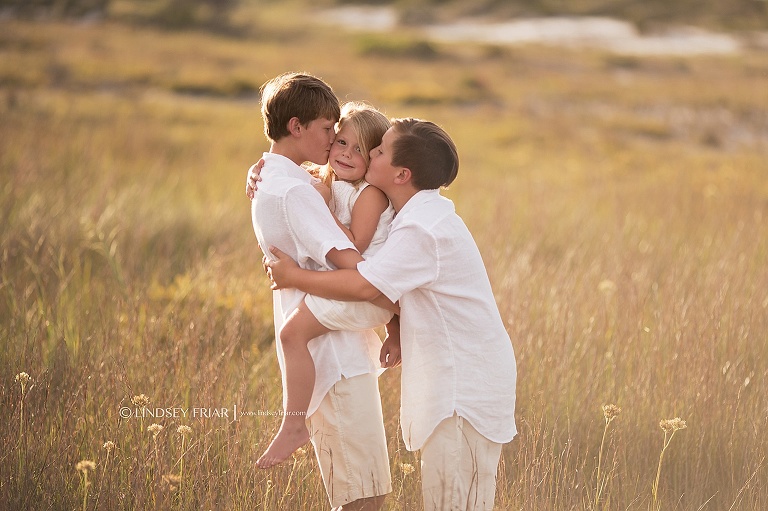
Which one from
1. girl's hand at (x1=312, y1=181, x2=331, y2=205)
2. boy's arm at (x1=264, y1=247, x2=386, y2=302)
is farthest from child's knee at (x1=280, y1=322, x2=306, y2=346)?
girl's hand at (x1=312, y1=181, x2=331, y2=205)

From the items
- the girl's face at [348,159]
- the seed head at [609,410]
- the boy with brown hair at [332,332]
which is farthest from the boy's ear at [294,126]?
the seed head at [609,410]

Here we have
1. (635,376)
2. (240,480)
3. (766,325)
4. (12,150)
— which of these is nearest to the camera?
(240,480)

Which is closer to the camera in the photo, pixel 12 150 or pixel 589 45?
pixel 12 150

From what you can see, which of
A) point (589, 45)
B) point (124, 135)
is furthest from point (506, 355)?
point (589, 45)

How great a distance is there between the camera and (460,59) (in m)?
38.4

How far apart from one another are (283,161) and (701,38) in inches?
2577

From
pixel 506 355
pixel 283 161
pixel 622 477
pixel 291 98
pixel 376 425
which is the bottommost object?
pixel 622 477

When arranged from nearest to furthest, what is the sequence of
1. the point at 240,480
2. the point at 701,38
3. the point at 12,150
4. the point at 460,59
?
the point at 240,480 < the point at 12,150 < the point at 460,59 < the point at 701,38

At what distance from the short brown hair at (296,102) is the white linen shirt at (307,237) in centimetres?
12

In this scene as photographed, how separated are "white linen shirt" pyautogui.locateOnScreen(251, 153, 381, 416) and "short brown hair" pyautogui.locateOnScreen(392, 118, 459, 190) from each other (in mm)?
284

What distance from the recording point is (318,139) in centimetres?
267

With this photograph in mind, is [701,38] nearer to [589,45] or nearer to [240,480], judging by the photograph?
[589,45]

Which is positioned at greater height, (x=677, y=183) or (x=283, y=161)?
(x=283, y=161)

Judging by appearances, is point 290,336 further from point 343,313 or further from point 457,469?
point 457,469
